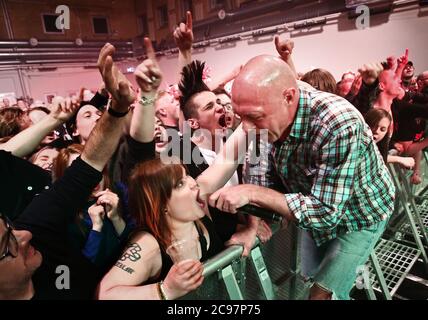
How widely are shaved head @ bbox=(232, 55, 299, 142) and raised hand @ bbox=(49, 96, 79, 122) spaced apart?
110cm

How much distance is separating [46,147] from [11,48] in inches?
228

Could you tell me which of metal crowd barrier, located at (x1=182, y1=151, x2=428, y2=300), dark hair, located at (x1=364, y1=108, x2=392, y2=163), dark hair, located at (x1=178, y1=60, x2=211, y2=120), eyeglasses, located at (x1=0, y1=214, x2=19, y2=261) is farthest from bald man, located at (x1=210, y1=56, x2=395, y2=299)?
dark hair, located at (x1=178, y1=60, x2=211, y2=120)

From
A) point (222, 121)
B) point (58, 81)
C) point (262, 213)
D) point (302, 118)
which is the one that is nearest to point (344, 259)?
point (262, 213)

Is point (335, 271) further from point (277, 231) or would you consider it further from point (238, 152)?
point (238, 152)

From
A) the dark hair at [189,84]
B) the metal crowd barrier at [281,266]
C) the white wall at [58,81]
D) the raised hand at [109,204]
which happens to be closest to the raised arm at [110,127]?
the raised hand at [109,204]

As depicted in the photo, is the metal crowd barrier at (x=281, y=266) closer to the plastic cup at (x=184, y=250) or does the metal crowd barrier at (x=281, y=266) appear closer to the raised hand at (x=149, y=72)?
the plastic cup at (x=184, y=250)

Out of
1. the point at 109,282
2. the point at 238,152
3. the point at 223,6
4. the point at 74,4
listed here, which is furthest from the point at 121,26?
the point at 109,282

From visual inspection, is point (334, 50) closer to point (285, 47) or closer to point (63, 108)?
point (285, 47)

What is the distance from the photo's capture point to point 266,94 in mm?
896

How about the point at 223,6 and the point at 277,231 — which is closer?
the point at 277,231

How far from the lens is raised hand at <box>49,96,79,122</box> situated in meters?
1.60

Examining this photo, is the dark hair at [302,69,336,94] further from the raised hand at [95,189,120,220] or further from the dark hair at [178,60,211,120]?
the raised hand at [95,189,120,220]

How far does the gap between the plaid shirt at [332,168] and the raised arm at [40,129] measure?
1211mm

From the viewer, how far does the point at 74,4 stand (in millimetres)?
6348
